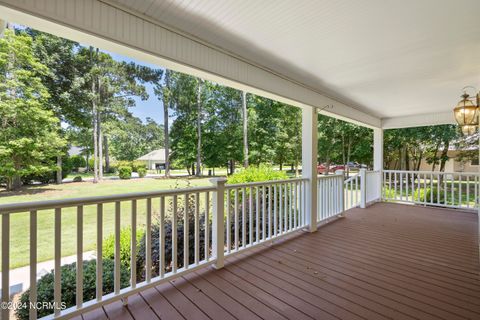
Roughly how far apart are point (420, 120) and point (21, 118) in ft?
38.6

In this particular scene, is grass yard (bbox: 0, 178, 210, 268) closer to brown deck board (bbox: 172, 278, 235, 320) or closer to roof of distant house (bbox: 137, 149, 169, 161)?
brown deck board (bbox: 172, 278, 235, 320)

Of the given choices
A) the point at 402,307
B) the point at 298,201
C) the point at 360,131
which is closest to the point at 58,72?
the point at 298,201

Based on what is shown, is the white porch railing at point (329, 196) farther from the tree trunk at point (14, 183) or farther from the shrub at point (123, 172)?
the shrub at point (123, 172)

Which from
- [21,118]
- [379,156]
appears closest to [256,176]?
[379,156]

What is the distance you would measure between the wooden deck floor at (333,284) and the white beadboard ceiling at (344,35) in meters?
2.49

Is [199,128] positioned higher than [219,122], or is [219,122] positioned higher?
[219,122]

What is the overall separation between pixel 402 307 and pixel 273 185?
6.63 feet

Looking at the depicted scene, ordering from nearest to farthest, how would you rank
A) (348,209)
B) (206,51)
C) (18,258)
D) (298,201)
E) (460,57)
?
(206,51) < (460,57) < (298,201) < (18,258) < (348,209)

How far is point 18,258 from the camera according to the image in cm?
444

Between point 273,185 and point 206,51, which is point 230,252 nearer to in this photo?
point 273,185

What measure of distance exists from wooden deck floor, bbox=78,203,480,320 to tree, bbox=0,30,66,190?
7.67m

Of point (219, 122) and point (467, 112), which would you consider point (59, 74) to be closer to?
point (219, 122)

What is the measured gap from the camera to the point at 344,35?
2389mm

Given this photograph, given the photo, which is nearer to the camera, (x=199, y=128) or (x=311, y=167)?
(x=311, y=167)
